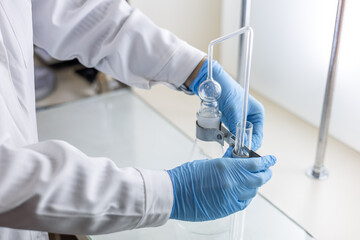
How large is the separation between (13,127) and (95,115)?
759mm

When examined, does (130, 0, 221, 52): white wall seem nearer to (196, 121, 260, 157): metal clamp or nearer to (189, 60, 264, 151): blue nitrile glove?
(189, 60, 264, 151): blue nitrile glove

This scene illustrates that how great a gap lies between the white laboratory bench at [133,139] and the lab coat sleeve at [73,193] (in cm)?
28

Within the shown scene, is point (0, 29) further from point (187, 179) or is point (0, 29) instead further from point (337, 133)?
point (337, 133)

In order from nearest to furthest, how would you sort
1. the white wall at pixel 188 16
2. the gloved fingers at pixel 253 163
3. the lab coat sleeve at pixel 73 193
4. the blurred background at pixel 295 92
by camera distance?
1. the lab coat sleeve at pixel 73 193
2. the gloved fingers at pixel 253 163
3. the blurred background at pixel 295 92
4. the white wall at pixel 188 16

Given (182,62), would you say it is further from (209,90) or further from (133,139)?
(133,139)

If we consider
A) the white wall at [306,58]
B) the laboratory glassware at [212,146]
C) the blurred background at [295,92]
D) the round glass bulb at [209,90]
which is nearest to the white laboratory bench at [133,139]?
the laboratory glassware at [212,146]

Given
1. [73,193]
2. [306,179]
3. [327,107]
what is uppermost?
[73,193]

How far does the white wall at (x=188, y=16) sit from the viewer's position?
192 centimetres

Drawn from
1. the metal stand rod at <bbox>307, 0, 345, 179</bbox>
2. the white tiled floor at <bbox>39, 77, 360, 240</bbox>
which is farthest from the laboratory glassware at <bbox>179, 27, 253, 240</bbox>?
the metal stand rod at <bbox>307, 0, 345, 179</bbox>

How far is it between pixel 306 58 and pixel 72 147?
1.09 metres

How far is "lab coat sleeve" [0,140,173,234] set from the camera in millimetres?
710

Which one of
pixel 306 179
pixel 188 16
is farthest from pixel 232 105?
pixel 188 16

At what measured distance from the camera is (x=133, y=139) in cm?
Result: 146

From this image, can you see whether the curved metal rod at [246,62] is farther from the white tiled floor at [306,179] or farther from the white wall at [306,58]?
the white wall at [306,58]
